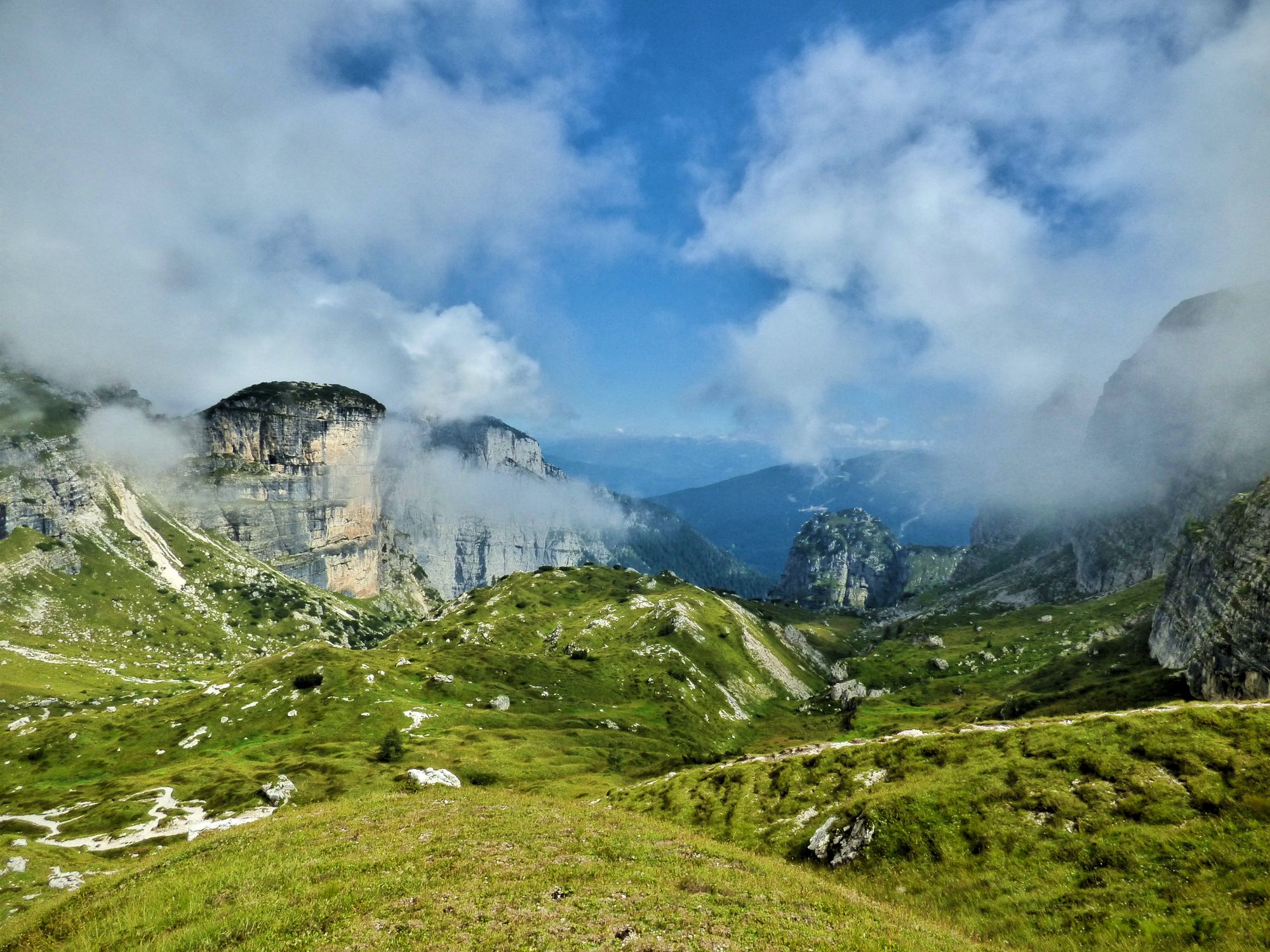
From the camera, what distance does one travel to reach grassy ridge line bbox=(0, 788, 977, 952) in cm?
2006

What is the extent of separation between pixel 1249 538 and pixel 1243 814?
149m

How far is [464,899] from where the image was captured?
2352 centimetres

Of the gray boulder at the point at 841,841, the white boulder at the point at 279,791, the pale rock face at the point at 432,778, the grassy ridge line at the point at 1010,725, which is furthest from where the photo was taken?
the white boulder at the point at 279,791

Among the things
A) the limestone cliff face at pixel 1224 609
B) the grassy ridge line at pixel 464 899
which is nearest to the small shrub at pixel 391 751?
the grassy ridge line at pixel 464 899

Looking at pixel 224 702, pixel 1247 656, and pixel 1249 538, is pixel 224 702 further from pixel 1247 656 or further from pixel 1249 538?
pixel 1249 538

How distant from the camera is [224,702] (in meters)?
155

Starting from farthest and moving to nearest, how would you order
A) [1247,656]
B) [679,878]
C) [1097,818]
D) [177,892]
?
[1247,656] → [1097,818] → [679,878] → [177,892]

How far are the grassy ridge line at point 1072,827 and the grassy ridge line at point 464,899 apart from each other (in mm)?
5529

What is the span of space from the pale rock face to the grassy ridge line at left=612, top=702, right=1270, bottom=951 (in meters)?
38.8

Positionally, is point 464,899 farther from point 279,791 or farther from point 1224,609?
point 1224,609

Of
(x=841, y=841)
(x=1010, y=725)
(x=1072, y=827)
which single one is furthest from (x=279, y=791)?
(x=1072, y=827)

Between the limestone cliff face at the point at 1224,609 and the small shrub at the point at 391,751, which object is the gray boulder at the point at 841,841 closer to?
the small shrub at the point at 391,751

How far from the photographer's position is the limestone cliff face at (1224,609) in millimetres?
104312

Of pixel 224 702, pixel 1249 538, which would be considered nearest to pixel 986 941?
pixel 1249 538
